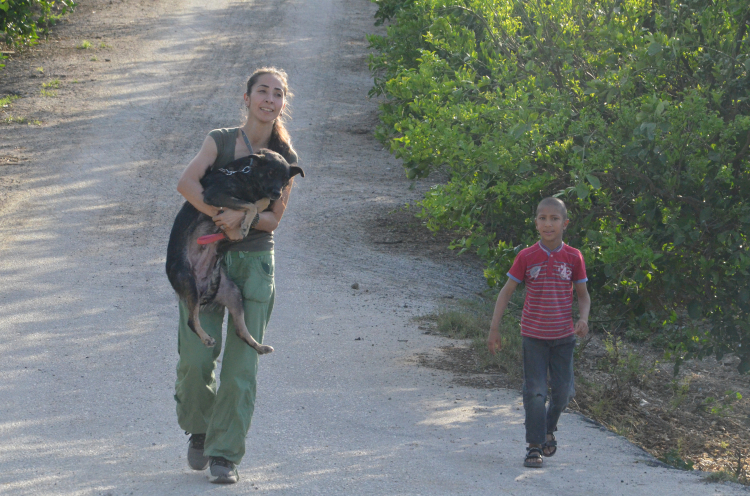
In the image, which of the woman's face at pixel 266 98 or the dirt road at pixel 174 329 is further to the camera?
the dirt road at pixel 174 329

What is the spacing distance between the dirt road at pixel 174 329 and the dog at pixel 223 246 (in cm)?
97

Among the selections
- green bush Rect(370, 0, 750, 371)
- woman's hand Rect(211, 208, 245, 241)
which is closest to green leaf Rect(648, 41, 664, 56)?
green bush Rect(370, 0, 750, 371)

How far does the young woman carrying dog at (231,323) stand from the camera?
4023 millimetres

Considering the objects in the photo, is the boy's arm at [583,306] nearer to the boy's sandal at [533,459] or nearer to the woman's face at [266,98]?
the boy's sandal at [533,459]

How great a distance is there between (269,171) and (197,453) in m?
1.60

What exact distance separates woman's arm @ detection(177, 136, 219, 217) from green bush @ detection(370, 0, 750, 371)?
2.18 metres

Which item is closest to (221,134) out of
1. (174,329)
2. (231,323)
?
(231,323)

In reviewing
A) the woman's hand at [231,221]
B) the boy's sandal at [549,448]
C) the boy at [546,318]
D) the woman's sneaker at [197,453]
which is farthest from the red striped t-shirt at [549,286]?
the woman's sneaker at [197,453]

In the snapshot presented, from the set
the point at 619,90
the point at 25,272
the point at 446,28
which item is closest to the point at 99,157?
the point at 25,272

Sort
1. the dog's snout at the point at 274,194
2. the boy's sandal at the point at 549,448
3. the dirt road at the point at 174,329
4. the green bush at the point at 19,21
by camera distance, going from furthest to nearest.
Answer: the green bush at the point at 19,21
the boy's sandal at the point at 549,448
the dirt road at the point at 174,329
the dog's snout at the point at 274,194

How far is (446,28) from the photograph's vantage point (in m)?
6.60

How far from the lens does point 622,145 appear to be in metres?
5.34

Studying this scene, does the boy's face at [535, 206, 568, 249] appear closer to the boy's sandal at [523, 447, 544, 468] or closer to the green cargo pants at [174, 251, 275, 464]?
the boy's sandal at [523, 447, 544, 468]

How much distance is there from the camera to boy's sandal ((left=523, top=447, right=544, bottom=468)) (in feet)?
15.1
